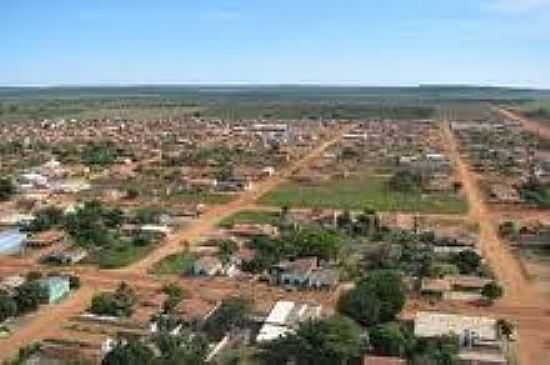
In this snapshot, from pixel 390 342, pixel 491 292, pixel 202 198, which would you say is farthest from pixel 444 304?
pixel 202 198

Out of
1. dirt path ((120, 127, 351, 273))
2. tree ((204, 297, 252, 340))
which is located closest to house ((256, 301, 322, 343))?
tree ((204, 297, 252, 340))

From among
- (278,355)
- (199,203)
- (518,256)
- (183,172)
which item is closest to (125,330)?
(278,355)

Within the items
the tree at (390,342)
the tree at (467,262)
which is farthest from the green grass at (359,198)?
the tree at (390,342)

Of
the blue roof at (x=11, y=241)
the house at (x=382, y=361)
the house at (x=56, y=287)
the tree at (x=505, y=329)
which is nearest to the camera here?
the house at (x=382, y=361)

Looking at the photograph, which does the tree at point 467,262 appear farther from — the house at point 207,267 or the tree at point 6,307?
the tree at point 6,307

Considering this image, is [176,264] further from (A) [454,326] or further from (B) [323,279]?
(A) [454,326]
